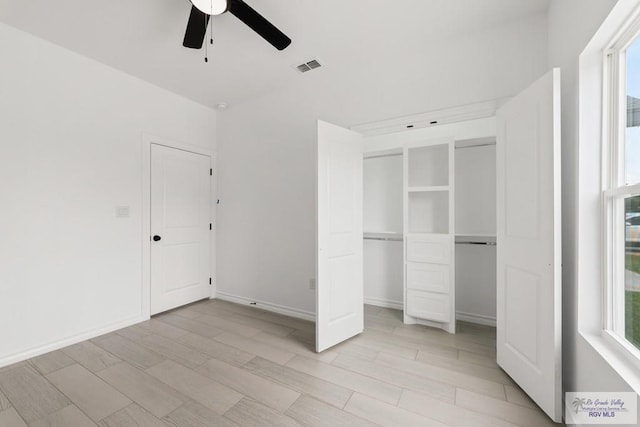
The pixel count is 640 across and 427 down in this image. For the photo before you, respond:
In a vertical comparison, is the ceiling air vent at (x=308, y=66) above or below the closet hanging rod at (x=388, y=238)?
above

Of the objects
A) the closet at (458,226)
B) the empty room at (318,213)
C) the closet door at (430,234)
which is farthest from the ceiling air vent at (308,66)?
the closet door at (430,234)

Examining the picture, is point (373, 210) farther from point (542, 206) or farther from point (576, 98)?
point (576, 98)

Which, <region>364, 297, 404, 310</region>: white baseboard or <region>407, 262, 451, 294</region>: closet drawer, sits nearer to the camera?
<region>407, 262, 451, 294</region>: closet drawer

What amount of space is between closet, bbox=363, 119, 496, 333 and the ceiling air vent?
1.08 meters

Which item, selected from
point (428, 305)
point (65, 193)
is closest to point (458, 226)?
point (428, 305)

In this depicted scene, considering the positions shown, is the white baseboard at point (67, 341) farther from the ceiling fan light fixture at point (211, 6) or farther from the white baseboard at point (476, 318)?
the white baseboard at point (476, 318)

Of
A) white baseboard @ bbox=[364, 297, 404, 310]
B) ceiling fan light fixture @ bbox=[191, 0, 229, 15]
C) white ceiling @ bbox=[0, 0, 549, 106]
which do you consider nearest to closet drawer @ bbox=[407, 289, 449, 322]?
white baseboard @ bbox=[364, 297, 404, 310]

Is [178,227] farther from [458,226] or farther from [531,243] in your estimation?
[531,243]

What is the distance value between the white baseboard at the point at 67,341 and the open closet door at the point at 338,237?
2.27 m

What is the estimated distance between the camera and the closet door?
279cm

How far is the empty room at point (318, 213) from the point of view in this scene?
1.56m

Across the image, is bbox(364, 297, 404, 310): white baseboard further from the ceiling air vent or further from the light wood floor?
the ceiling air vent

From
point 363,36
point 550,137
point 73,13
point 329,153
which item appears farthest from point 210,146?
point 550,137

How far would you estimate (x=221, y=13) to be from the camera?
6.25ft
